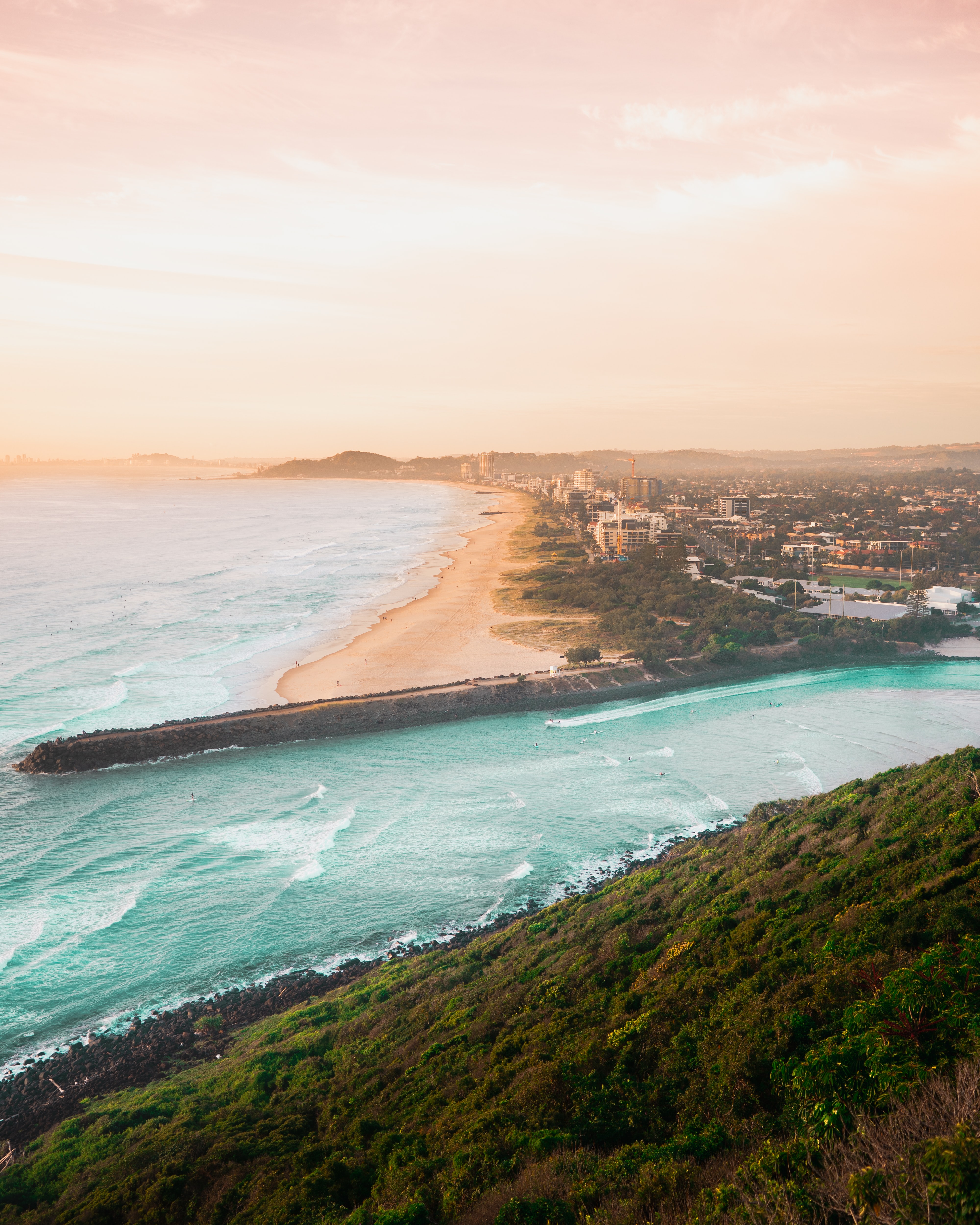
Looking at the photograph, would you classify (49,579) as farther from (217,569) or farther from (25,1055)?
(25,1055)

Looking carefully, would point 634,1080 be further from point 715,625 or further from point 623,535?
point 623,535

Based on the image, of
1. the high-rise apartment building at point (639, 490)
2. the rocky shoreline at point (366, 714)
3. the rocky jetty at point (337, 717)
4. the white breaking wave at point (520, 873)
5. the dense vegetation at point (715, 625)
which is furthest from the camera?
the high-rise apartment building at point (639, 490)

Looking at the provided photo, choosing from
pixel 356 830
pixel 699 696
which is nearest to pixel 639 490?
pixel 699 696

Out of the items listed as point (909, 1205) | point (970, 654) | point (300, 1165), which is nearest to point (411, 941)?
point (300, 1165)

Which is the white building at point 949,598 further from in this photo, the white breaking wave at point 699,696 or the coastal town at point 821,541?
the white breaking wave at point 699,696

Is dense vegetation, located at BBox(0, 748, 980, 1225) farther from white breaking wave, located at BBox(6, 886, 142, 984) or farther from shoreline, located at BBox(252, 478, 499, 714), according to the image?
shoreline, located at BBox(252, 478, 499, 714)

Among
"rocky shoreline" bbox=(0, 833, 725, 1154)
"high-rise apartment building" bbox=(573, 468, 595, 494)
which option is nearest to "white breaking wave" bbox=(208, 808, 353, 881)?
"rocky shoreline" bbox=(0, 833, 725, 1154)

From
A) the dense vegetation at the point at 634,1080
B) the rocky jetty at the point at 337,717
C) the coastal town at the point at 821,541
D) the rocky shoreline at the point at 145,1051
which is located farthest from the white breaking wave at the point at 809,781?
the coastal town at the point at 821,541
